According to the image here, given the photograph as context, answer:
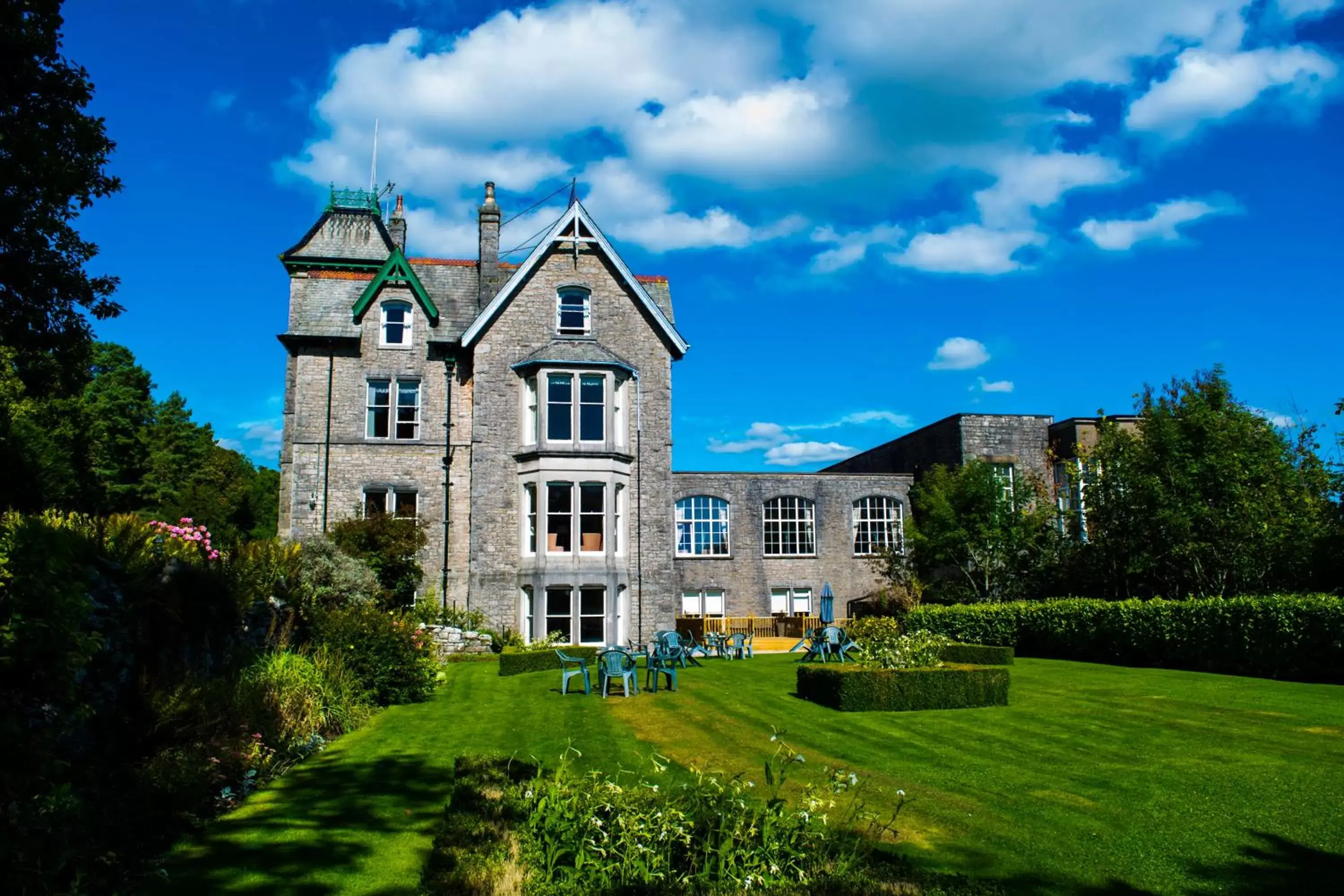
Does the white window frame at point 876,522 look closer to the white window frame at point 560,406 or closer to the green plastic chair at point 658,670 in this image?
the white window frame at point 560,406

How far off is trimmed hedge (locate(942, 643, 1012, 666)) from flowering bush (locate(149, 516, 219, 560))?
54.3ft

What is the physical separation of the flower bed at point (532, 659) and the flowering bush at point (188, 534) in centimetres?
742

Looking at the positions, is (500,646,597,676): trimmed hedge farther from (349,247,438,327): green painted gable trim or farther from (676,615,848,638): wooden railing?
(349,247,438,327): green painted gable trim

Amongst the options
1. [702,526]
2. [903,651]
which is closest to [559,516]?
[702,526]

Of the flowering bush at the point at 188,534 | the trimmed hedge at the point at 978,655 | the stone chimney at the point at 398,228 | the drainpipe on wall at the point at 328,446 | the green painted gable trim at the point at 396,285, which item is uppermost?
the stone chimney at the point at 398,228

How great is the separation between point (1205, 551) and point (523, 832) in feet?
86.2

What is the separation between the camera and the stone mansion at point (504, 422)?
28500 millimetres

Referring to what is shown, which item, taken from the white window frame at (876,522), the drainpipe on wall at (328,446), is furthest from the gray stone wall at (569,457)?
the white window frame at (876,522)

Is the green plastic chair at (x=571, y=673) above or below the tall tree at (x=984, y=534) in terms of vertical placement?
below

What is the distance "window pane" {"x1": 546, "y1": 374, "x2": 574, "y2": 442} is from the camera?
95.2 ft

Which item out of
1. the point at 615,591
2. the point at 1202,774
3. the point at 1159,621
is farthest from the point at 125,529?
the point at 1159,621

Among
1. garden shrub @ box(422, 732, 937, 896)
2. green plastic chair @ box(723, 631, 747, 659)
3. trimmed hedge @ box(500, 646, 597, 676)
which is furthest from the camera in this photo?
green plastic chair @ box(723, 631, 747, 659)

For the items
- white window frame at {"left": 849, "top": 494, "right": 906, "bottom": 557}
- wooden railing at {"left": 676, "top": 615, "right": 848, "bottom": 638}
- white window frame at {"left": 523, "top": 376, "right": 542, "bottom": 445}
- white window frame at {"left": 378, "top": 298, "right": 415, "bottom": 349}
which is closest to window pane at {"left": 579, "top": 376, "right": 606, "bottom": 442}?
white window frame at {"left": 523, "top": 376, "right": 542, "bottom": 445}

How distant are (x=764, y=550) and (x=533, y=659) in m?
17.9
